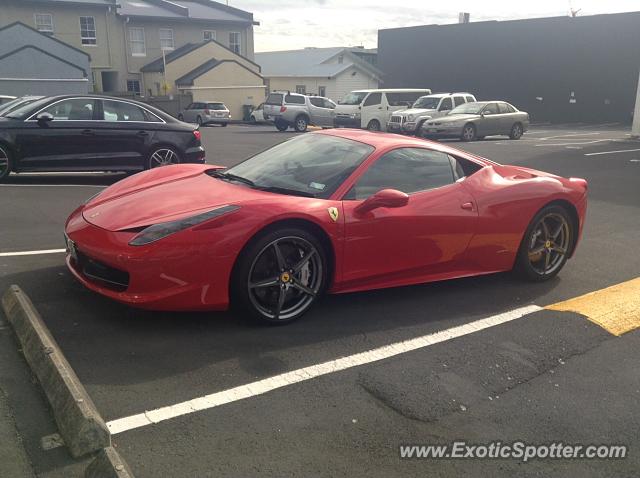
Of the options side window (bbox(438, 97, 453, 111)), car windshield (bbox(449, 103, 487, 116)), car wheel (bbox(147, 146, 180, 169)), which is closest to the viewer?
car wheel (bbox(147, 146, 180, 169))

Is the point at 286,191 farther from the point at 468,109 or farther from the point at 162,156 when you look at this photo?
the point at 468,109

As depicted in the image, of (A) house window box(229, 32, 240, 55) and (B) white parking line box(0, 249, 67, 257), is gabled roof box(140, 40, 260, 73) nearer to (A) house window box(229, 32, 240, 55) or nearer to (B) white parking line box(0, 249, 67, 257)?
(A) house window box(229, 32, 240, 55)

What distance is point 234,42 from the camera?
1674 inches

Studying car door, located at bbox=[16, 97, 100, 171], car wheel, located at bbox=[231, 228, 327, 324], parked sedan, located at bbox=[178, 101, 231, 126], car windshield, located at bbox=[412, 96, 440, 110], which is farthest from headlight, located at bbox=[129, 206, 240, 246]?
parked sedan, located at bbox=[178, 101, 231, 126]

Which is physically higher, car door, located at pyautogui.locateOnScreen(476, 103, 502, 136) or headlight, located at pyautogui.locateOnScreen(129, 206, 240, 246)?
car door, located at pyautogui.locateOnScreen(476, 103, 502, 136)

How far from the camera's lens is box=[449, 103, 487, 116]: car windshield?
21.3 meters

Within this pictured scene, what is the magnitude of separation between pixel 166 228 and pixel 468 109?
1968 cm

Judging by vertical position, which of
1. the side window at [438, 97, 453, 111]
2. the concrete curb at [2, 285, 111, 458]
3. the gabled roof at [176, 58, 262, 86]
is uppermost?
the gabled roof at [176, 58, 262, 86]

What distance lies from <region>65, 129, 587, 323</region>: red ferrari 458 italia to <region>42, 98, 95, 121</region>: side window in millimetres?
4622

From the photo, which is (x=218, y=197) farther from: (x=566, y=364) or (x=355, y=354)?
(x=566, y=364)

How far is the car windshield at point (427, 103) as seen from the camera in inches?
889

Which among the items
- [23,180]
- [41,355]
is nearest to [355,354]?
[41,355]

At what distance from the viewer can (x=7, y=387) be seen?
297cm

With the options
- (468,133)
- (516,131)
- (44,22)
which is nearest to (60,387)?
(468,133)
